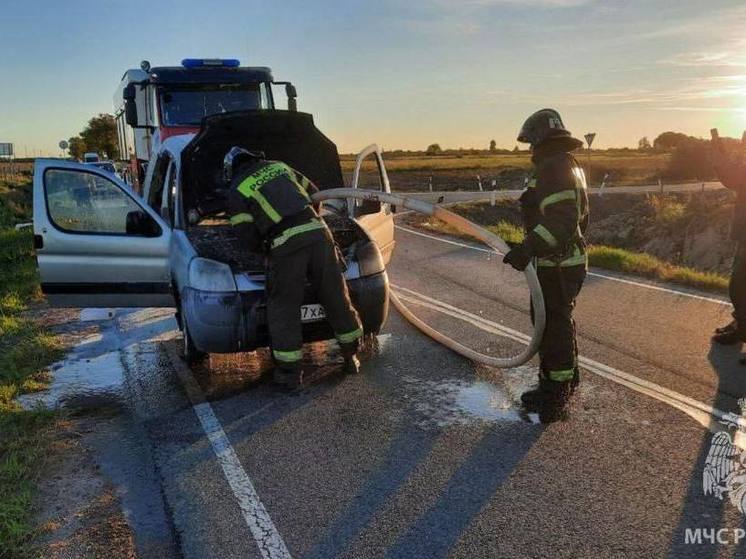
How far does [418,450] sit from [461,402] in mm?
825

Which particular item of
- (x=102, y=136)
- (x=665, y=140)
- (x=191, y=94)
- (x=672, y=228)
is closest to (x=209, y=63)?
(x=191, y=94)

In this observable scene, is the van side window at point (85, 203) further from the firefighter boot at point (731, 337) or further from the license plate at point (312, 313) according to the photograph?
the firefighter boot at point (731, 337)

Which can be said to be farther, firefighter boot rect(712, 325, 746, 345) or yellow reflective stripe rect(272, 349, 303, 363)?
firefighter boot rect(712, 325, 746, 345)

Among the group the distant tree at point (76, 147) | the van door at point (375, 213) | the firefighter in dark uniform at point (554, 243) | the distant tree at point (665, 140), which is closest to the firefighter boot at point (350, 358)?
the firefighter in dark uniform at point (554, 243)

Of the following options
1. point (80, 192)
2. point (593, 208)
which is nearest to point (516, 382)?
point (80, 192)

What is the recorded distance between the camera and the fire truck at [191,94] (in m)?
10.9

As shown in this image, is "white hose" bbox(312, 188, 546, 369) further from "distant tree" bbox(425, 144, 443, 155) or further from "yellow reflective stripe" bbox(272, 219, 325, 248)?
"distant tree" bbox(425, 144, 443, 155)

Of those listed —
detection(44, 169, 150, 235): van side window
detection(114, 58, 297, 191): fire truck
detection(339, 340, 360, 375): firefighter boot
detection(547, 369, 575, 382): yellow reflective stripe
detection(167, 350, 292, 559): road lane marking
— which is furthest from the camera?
detection(114, 58, 297, 191): fire truck

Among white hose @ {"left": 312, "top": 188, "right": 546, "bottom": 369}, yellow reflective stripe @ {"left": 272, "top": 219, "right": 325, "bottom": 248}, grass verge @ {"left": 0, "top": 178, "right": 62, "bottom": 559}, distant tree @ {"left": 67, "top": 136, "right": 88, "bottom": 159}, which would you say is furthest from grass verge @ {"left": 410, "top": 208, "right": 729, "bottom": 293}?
distant tree @ {"left": 67, "top": 136, "right": 88, "bottom": 159}

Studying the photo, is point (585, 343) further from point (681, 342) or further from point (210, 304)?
point (210, 304)

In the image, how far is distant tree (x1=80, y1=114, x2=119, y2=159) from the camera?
3012 centimetres

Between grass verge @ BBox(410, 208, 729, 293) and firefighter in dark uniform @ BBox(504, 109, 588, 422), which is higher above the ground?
firefighter in dark uniform @ BBox(504, 109, 588, 422)

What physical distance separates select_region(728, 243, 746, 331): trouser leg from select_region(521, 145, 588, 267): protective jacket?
2.21 meters

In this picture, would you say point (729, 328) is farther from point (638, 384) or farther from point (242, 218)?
point (242, 218)
